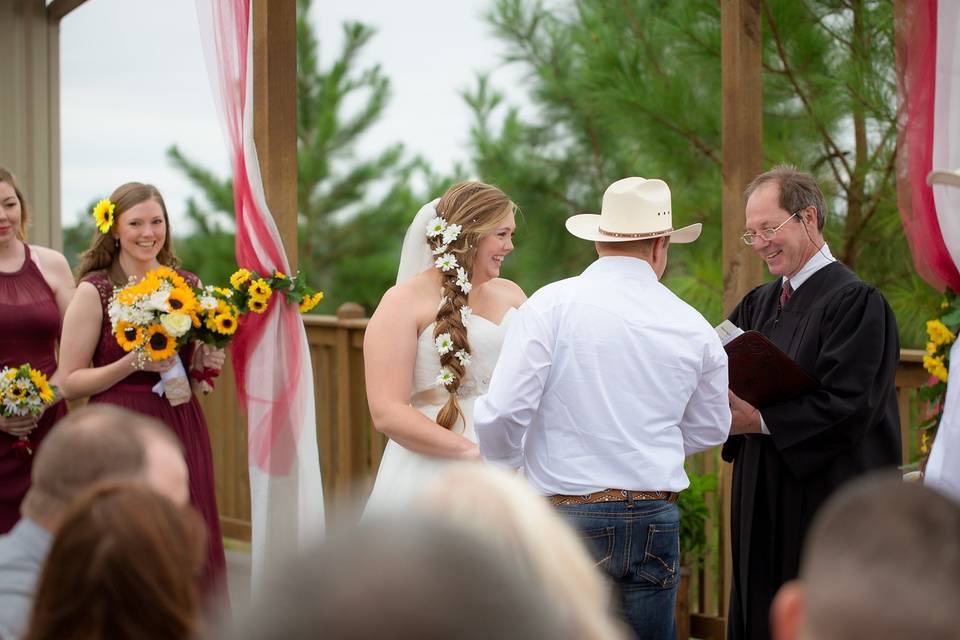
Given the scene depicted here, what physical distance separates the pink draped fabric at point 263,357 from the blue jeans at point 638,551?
1.54 metres

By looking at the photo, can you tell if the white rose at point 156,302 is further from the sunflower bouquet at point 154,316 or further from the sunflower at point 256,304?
the sunflower at point 256,304

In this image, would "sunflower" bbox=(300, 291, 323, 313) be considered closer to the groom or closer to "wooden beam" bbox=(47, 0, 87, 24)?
the groom

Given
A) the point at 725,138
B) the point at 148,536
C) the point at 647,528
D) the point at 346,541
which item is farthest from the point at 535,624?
the point at 725,138

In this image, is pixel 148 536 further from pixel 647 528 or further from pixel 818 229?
pixel 818 229

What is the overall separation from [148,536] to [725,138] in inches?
124

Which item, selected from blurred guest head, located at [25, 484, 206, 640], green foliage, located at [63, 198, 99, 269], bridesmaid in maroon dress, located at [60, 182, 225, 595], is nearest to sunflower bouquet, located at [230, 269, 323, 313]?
bridesmaid in maroon dress, located at [60, 182, 225, 595]

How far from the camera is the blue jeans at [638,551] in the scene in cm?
296

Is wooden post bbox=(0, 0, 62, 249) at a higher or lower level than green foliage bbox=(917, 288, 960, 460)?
higher

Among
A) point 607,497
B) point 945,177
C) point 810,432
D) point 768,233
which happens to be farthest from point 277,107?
point 945,177

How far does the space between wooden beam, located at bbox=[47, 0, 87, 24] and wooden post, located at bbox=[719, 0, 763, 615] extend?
433 cm

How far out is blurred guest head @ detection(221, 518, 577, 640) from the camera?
2.68 feet

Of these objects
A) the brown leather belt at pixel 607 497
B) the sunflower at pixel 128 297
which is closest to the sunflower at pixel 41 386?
the sunflower at pixel 128 297

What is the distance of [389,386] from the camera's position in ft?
11.6

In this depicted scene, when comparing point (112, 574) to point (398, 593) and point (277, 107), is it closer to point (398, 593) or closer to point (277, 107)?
point (398, 593)
